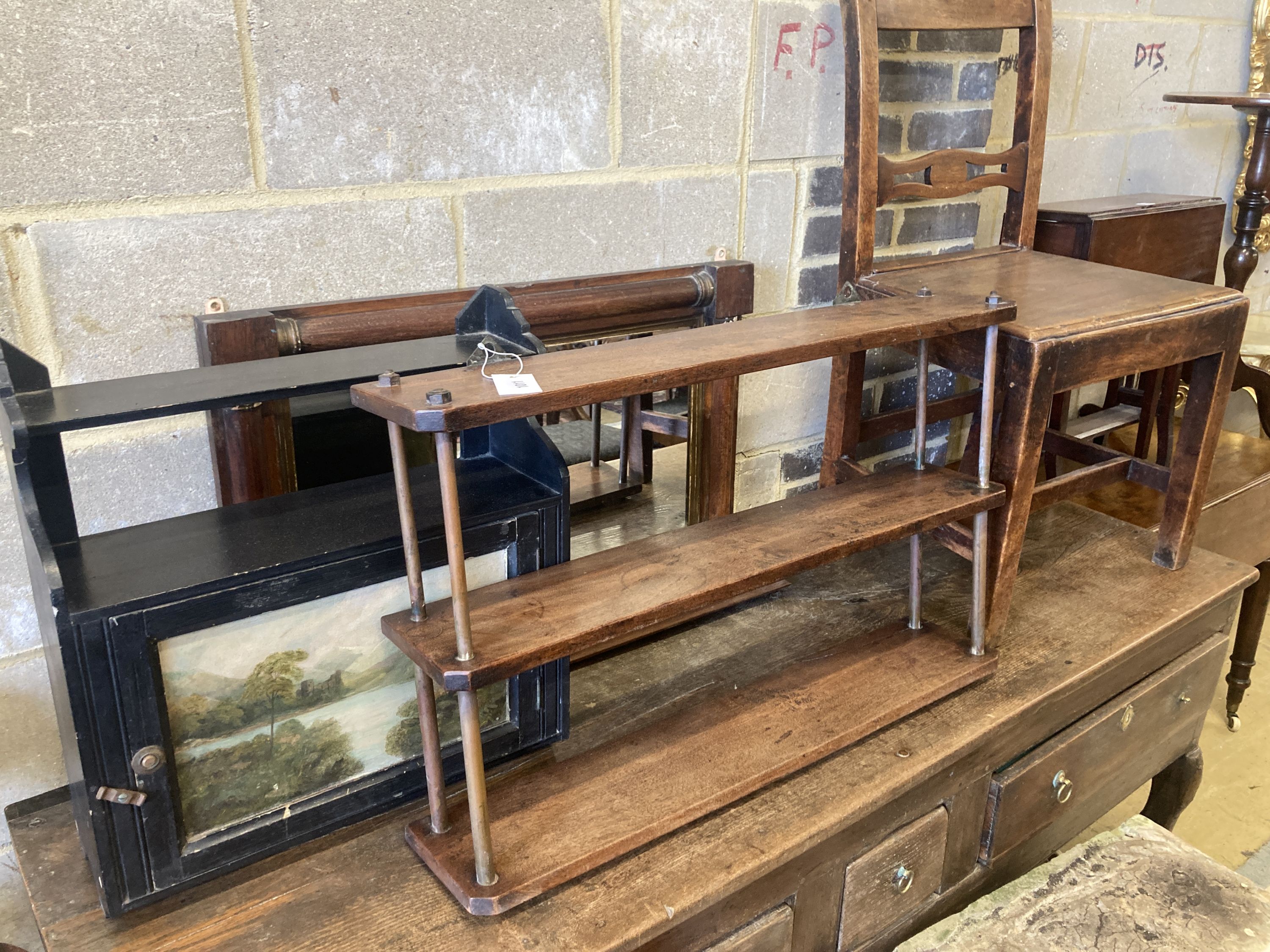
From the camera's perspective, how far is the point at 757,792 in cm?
112

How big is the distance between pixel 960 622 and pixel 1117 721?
290 mm

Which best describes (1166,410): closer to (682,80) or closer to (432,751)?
(682,80)

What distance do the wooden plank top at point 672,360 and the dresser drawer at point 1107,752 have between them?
623mm

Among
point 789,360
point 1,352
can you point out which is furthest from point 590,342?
point 1,352

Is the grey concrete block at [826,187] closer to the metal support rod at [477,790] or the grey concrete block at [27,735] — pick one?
the metal support rod at [477,790]

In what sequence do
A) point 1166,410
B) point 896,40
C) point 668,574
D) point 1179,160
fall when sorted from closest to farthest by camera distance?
point 668,574 < point 896,40 < point 1166,410 < point 1179,160

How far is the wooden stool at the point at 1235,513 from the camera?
2053mm

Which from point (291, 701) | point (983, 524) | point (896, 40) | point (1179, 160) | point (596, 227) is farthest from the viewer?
point (1179, 160)

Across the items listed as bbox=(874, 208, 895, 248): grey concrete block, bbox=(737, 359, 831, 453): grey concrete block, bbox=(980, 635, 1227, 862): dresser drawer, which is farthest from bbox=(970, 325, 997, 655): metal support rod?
bbox=(874, 208, 895, 248): grey concrete block

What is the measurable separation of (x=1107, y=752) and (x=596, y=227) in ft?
3.54

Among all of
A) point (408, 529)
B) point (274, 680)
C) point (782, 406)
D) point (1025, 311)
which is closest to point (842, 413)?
point (782, 406)

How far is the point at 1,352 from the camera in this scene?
0.88 metres

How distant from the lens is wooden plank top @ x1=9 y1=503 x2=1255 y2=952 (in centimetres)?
93

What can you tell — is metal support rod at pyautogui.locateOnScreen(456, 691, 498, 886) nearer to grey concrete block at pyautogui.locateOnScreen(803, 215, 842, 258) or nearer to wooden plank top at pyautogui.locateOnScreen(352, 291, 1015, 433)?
wooden plank top at pyautogui.locateOnScreen(352, 291, 1015, 433)
